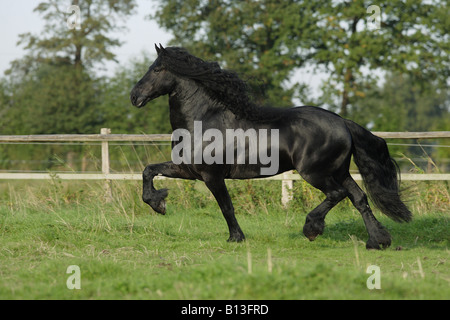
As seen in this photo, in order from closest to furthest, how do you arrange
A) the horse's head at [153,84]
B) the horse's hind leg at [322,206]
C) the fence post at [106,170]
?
the horse's hind leg at [322,206]
the horse's head at [153,84]
the fence post at [106,170]

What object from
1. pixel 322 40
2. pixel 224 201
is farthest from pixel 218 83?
pixel 322 40

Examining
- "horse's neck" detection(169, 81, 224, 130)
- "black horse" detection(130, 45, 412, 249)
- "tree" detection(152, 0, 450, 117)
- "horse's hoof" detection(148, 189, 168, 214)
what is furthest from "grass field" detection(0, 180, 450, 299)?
"tree" detection(152, 0, 450, 117)

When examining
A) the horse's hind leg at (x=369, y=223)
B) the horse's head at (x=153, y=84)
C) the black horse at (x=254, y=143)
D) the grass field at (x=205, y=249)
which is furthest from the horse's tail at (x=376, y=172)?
the horse's head at (x=153, y=84)

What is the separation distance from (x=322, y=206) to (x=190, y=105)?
1.87 m

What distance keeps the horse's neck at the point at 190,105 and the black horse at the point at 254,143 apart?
11mm

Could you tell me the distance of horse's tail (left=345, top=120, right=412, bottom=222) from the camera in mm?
6090

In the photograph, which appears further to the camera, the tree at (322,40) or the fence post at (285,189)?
the tree at (322,40)

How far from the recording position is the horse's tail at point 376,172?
6.09 metres

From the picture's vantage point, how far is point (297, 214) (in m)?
8.42

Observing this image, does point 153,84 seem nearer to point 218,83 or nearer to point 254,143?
point 218,83

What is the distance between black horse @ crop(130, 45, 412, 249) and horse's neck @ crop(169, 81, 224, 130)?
1 centimetres

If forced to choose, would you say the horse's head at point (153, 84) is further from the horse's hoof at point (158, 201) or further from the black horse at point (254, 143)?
the horse's hoof at point (158, 201)

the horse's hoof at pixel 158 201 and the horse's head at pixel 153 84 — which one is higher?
the horse's head at pixel 153 84
